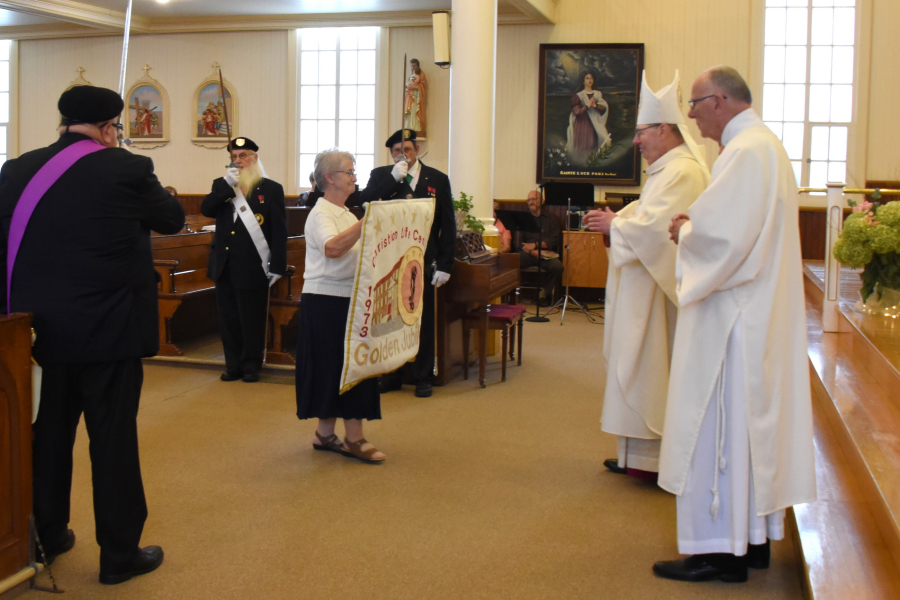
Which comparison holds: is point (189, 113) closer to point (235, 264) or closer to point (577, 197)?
point (577, 197)

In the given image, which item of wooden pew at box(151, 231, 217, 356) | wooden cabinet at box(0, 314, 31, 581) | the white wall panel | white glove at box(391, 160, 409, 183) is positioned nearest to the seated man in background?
wooden pew at box(151, 231, 217, 356)

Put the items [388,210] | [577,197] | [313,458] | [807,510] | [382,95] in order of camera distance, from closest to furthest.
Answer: [807,510], [388,210], [313,458], [577,197], [382,95]

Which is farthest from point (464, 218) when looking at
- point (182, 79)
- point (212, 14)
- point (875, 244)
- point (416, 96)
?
point (182, 79)

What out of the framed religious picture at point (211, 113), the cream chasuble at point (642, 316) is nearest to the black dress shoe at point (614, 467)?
the cream chasuble at point (642, 316)

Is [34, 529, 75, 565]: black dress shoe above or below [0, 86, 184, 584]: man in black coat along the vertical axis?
below

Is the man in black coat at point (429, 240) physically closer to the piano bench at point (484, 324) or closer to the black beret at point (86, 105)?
the piano bench at point (484, 324)

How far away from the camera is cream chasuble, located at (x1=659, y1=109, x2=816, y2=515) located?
260 centimetres

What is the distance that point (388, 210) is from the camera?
3.88 m

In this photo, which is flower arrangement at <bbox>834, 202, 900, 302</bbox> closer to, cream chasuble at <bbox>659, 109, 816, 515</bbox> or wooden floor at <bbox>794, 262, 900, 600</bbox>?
wooden floor at <bbox>794, 262, 900, 600</bbox>

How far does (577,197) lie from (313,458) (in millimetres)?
5568

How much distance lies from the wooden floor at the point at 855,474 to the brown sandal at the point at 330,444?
2186mm

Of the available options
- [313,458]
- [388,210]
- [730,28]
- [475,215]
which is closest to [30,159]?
[388,210]

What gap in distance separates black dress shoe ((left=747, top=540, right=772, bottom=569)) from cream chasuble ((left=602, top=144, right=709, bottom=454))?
0.83 m

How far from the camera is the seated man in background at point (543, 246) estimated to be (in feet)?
33.3
